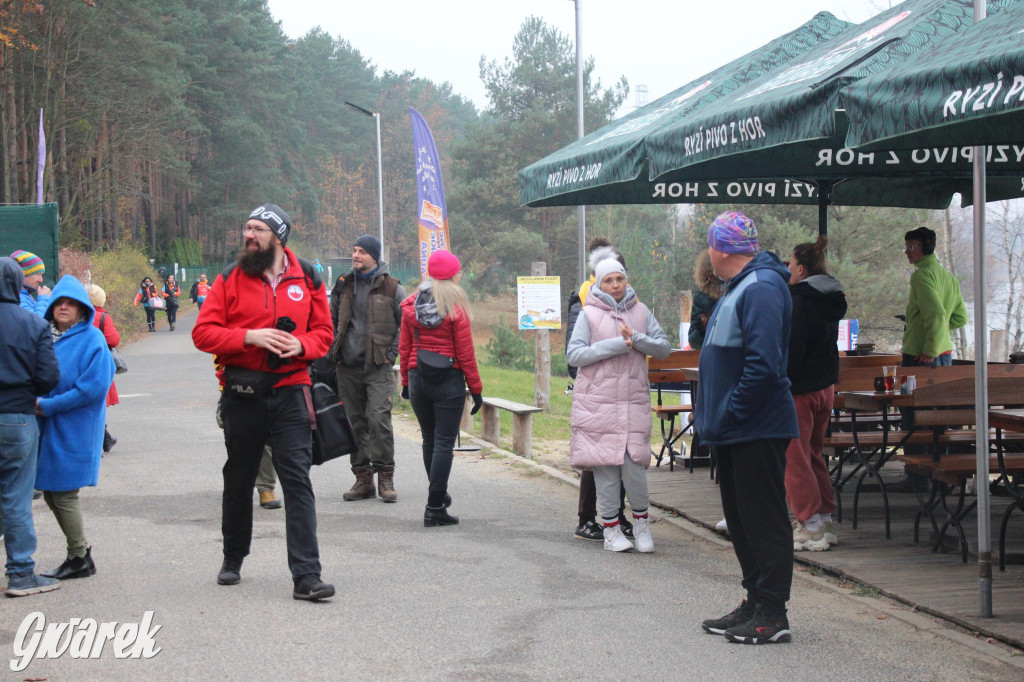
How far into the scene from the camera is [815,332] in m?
6.70

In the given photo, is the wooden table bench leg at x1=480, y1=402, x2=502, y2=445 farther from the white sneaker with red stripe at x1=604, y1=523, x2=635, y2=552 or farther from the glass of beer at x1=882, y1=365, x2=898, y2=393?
the glass of beer at x1=882, y1=365, x2=898, y2=393

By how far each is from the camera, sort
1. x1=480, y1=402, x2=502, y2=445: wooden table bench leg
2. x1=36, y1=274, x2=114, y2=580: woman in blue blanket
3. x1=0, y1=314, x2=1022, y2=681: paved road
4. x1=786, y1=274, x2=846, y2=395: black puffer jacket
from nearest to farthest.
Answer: x1=0, y1=314, x2=1022, y2=681: paved road, x1=36, y1=274, x2=114, y2=580: woman in blue blanket, x1=786, y1=274, x2=846, y2=395: black puffer jacket, x1=480, y1=402, x2=502, y2=445: wooden table bench leg

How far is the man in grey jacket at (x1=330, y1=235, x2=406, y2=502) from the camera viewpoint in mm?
8523

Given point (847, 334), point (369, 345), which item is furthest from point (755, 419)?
point (847, 334)

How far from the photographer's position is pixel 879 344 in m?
34.0

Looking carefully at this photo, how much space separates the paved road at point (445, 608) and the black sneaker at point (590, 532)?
0.14 meters

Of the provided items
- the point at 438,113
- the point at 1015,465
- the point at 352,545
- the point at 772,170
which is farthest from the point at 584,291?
the point at 438,113

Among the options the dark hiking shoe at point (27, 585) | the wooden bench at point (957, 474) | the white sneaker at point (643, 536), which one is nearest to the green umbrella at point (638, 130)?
the white sneaker at point (643, 536)

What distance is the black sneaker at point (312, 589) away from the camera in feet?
18.3

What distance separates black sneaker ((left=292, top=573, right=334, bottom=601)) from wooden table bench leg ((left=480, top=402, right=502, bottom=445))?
22.8ft

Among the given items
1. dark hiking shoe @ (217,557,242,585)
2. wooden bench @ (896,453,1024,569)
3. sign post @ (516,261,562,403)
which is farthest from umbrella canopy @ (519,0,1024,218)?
sign post @ (516,261,562,403)

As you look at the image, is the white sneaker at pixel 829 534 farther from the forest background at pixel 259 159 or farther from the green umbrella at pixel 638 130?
the forest background at pixel 259 159

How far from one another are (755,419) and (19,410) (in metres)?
3.85

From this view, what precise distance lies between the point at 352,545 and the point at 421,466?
385 centimetres
